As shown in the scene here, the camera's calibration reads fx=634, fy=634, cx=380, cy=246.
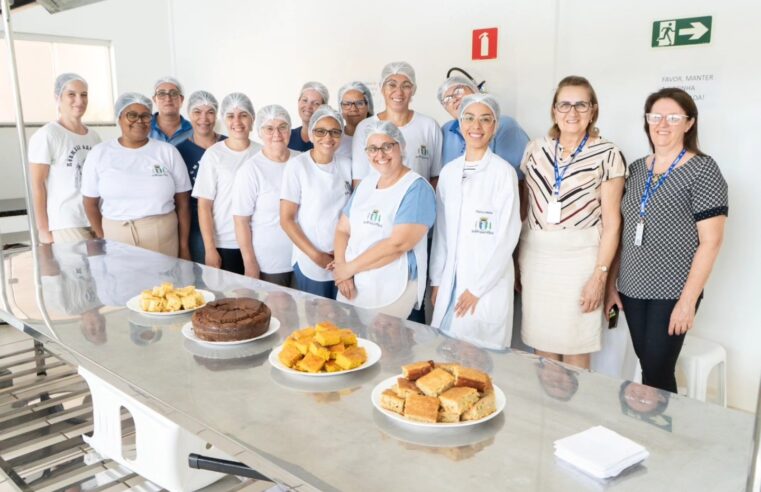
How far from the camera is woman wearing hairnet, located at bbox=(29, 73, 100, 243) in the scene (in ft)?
11.3

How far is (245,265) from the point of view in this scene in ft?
10.3

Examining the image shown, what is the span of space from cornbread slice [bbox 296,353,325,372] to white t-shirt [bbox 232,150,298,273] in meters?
1.73

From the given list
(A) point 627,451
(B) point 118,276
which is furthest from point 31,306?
(A) point 627,451

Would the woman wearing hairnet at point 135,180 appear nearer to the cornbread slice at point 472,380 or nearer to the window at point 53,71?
the cornbread slice at point 472,380

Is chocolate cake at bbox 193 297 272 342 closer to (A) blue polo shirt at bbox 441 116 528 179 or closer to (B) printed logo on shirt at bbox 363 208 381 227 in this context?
(B) printed logo on shirt at bbox 363 208 381 227

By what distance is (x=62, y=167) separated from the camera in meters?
3.50

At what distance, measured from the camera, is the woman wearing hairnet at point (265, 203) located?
3.05 metres

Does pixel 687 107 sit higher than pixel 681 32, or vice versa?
pixel 681 32

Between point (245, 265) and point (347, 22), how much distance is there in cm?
242

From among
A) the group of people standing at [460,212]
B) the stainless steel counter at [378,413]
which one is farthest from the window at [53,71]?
the stainless steel counter at [378,413]

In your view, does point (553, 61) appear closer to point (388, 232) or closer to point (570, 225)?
point (570, 225)

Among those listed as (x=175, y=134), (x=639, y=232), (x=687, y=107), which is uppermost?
(x=687, y=107)

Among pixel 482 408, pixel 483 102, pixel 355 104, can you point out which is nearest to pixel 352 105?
pixel 355 104

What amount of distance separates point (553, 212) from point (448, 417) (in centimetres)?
154
